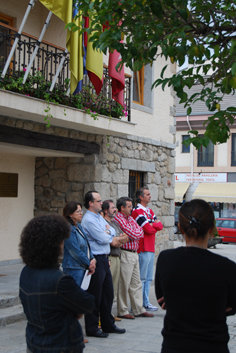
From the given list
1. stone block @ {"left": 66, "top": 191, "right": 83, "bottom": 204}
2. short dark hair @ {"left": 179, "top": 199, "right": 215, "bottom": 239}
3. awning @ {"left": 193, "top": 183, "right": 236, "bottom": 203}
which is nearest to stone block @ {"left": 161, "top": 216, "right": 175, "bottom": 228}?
stone block @ {"left": 66, "top": 191, "right": 83, "bottom": 204}

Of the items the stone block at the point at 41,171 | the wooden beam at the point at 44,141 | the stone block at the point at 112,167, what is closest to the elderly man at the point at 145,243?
the wooden beam at the point at 44,141

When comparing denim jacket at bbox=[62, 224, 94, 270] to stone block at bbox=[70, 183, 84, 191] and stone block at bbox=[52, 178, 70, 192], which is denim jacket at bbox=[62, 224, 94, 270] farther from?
stone block at bbox=[52, 178, 70, 192]

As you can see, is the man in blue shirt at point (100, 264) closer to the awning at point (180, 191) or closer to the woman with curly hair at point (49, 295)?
the woman with curly hair at point (49, 295)

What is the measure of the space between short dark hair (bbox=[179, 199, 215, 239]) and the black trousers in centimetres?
403

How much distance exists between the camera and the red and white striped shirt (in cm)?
796

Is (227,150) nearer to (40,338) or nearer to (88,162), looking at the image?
(88,162)

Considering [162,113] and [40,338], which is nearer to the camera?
[40,338]

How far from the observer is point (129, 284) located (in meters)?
8.09

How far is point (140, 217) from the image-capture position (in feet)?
28.7

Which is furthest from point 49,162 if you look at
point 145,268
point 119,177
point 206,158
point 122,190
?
point 206,158

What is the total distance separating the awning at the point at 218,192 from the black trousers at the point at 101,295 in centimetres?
2302

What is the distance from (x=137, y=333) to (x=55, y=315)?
4369 mm

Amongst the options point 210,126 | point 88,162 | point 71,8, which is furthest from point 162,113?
point 210,126

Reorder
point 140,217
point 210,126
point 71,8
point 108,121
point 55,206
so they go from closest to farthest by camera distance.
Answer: point 210,126
point 140,217
point 71,8
point 108,121
point 55,206
